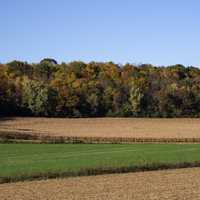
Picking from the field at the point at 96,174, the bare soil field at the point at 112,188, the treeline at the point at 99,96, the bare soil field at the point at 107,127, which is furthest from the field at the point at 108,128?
the bare soil field at the point at 112,188

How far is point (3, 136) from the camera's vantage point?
71750mm

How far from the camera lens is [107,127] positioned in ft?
298

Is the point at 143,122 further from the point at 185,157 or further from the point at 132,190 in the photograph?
the point at 132,190

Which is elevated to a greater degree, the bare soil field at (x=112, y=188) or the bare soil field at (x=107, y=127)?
the bare soil field at (x=107, y=127)

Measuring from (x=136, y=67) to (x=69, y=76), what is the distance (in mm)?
19665

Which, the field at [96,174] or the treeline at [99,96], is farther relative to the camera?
the treeline at [99,96]

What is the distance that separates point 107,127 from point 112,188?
66.1m

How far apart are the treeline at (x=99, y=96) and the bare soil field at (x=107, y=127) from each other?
18.7 feet

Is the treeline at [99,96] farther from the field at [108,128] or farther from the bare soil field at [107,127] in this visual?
the field at [108,128]

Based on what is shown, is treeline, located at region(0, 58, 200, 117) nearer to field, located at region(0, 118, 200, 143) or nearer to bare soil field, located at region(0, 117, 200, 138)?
bare soil field, located at region(0, 117, 200, 138)

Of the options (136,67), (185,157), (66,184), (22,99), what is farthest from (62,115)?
(66,184)

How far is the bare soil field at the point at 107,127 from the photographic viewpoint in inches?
3179

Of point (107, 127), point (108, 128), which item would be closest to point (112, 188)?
point (108, 128)

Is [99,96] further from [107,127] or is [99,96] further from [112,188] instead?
[112,188]
